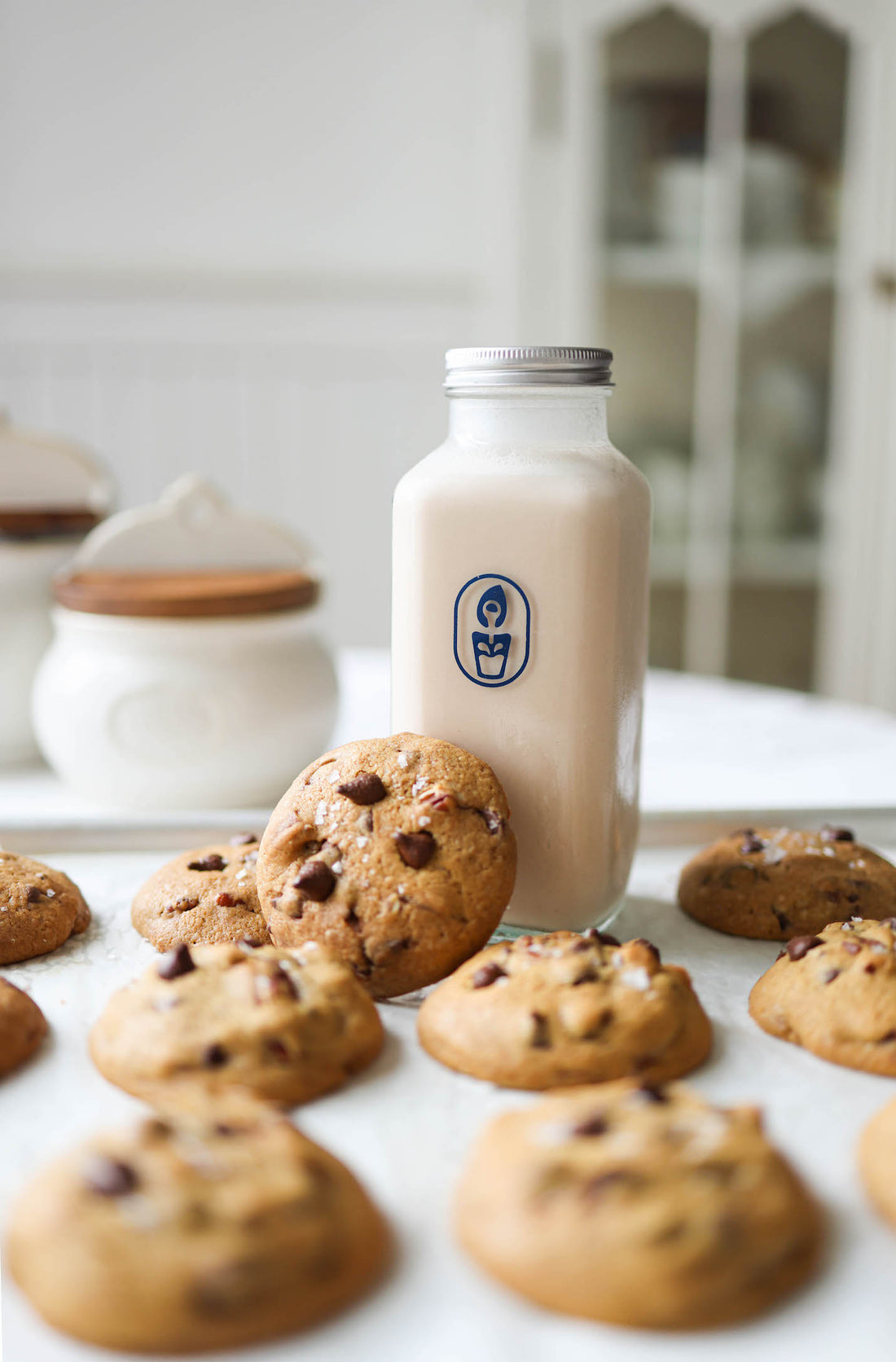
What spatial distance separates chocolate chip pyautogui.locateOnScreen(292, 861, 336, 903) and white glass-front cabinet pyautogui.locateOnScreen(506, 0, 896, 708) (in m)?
2.16

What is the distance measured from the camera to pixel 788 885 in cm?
80

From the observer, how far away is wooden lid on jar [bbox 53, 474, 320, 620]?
3.34ft

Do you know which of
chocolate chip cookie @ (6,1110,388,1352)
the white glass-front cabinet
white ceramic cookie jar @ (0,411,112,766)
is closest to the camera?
chocolate chip cookie @ (6,1110,388,1352)

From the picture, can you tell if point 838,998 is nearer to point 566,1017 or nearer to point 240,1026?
point 566,1017

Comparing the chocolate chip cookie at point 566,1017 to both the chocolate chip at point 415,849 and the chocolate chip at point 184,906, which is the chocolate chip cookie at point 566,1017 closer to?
the chocolate chip at point 415,849

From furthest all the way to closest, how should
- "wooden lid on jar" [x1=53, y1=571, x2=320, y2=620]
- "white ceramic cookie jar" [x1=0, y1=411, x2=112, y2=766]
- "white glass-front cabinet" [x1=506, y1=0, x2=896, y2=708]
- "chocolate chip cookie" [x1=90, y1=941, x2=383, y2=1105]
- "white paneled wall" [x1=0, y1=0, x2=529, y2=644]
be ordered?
"white paneled wall" [x1=0, y1=0, x2=529, y2=644]
"white glass-front cabinet" [x1=506, y1=0, x2=896, y2=708]
"white ceramic cookie jar" [x1=0, y1=411, x2=112, y2=766]
"wooden lid on jar" [x1=53, y1=571, x2=320, y2=620]
"chocolate chip cookie" [x1=90, y1=941, x2=383, y2=1105]

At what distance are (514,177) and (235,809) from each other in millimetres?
1962

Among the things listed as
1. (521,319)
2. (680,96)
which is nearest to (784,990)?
(521,319)

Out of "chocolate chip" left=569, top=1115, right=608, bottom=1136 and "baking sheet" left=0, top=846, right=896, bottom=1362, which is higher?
"chocolate chip" left=569, top=1115, right=608, bottom=1136

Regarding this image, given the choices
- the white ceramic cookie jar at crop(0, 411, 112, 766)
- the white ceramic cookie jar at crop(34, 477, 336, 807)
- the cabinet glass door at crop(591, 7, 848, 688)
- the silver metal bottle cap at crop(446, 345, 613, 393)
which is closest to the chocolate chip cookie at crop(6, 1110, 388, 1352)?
the silver metal bottle cap at crop(446, 345, 613, 393)

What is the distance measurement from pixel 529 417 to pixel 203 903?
36 centimetres

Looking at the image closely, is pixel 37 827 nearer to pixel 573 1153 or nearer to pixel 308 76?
pixel 573 1153

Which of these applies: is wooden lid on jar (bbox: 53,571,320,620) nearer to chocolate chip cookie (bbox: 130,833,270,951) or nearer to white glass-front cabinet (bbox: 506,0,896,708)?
chocolate chip cookie (bbox: 130,833,270,951)

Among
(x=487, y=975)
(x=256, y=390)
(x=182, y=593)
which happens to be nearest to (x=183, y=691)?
(x=182, y=593)
